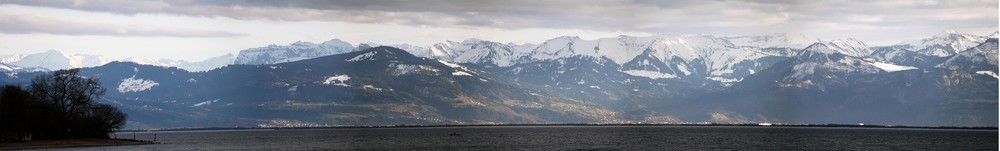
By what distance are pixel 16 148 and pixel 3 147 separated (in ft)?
8.48

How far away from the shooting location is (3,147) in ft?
649

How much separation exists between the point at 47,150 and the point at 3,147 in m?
6.18

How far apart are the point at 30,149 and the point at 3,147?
201 inches

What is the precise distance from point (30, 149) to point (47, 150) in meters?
4.07

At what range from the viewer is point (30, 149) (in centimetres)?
19575

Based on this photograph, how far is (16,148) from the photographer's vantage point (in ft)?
645
